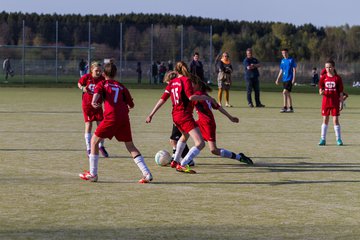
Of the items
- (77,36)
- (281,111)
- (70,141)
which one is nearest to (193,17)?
(77,36)

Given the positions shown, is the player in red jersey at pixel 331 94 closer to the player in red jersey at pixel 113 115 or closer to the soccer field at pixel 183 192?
the soccer field at pixel 183 192

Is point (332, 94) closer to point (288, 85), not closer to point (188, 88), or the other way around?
point (188, 88)

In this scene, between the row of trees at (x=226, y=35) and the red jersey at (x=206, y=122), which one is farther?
the row of trees at (x=226, y=35)

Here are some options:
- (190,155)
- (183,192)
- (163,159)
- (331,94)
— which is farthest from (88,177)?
(331,94)

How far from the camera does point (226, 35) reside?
416 ft

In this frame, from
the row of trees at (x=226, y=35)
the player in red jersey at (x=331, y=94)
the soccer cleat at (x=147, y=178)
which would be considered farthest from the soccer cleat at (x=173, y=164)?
the row of trees at (x=226, y=35)

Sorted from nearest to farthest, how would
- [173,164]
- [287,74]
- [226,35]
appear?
[173,164], [287,74], [226,35]

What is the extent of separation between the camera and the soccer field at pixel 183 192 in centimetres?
799

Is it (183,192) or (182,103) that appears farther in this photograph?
(182,103)

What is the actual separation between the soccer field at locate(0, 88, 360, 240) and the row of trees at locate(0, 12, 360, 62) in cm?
3906

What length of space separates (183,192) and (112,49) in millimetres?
45390

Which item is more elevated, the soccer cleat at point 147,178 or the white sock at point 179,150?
the white sock at point 179,150

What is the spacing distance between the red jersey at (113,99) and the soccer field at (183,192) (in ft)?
3.00

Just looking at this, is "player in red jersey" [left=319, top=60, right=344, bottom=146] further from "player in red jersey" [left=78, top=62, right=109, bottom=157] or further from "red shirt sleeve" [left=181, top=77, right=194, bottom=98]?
"red shirt sleeve" [left=181, top=77, right=194, bottom=98]
